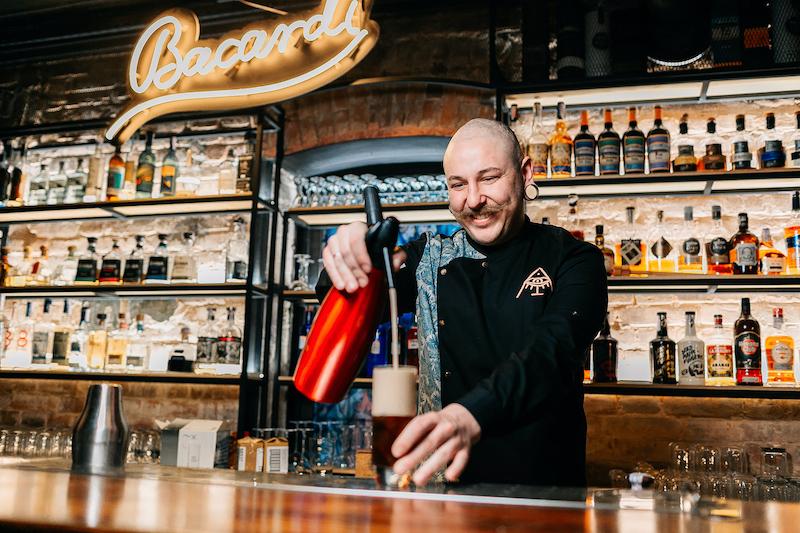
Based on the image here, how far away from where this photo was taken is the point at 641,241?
330 cm

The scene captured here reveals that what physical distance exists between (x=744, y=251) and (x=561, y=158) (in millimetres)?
902

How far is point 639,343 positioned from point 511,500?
101 inches

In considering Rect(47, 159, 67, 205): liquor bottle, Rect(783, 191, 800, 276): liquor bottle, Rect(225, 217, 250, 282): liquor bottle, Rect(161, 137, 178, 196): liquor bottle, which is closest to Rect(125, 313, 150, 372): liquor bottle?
Rect(225, 217, 250, 282): liquor bottle

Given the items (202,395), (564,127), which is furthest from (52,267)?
(564,127)

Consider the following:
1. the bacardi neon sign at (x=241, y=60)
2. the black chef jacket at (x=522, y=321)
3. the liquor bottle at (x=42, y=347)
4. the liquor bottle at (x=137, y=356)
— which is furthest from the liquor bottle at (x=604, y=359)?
the liquor bottle at (x=42, y=347)

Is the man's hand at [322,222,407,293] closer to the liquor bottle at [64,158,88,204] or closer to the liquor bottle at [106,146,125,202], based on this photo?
the liquor bottle at [106,146,125,202]

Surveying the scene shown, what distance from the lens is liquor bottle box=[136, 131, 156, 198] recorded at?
4.02m

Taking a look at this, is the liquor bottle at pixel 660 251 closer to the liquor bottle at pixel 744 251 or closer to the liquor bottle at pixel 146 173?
the liquor bottle at pixel 744 251

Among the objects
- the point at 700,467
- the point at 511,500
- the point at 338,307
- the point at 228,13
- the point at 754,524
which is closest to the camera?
the point at 754,524

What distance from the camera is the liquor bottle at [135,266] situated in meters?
3.95

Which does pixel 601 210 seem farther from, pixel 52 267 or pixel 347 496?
pixel 52 267

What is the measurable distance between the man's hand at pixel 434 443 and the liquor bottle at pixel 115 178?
3391 mm

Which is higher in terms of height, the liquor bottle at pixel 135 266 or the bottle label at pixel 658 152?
the bottle label at pixel 658 152

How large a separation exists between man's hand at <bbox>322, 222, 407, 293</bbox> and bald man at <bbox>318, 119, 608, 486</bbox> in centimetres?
27
